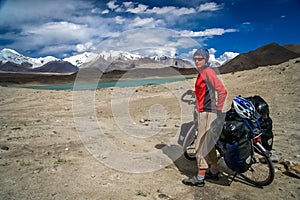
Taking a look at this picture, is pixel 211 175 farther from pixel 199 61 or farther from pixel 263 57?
pixel 263 57

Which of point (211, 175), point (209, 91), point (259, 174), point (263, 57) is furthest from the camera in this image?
point (263, 57)

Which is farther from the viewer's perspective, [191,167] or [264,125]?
[191,167]

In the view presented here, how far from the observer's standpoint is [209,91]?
4020mm

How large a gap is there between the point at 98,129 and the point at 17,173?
375 centimetres

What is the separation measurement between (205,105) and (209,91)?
26cm

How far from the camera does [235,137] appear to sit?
4.01 m

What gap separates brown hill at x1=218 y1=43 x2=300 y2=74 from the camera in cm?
9338

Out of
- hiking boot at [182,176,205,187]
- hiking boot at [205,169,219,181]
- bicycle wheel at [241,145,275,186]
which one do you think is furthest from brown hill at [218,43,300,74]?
hiking boot at [182,176,205,187]

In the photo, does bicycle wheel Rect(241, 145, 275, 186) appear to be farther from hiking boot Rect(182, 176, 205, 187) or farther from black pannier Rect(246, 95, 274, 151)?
hiking boot Rect(182, 176, 205, 187)

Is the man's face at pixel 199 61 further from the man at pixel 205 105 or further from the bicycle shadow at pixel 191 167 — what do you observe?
the bicycle shadow at pixel 191 167

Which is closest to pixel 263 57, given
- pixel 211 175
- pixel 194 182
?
pixel 211 175

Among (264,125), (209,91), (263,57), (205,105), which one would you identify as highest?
(263,57)

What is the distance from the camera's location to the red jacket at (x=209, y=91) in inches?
154

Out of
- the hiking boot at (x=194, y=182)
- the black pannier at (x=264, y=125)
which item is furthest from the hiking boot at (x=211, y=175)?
the black pannier at (x=264, y=125)
